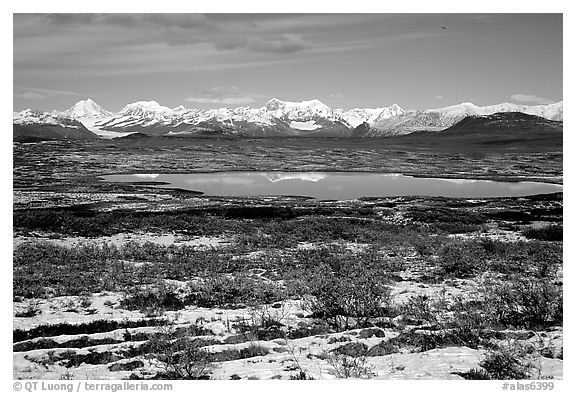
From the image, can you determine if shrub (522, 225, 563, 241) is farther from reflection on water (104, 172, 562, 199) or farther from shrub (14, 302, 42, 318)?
shrub (14, 302, 42, 318)

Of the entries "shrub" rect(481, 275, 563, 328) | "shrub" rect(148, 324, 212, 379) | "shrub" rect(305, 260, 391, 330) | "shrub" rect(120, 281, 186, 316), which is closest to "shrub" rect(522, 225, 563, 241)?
"shrub" rect(481, 275, 563, 328)

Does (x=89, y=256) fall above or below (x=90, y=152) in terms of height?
below

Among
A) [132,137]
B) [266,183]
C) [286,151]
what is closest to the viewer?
[266,183]

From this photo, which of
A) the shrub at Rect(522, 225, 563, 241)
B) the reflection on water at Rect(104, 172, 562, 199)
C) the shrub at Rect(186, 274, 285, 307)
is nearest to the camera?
the shrub at Rect(186, 274, 285, 307)

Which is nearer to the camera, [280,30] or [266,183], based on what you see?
[280,30]

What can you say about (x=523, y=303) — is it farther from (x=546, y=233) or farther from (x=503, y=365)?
(x=546, y=233)

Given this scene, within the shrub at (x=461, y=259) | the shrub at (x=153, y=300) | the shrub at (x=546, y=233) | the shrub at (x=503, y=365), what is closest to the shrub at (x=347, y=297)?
the shrub at (x=461, y=259)
